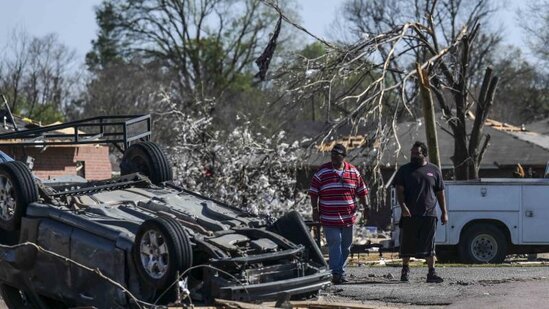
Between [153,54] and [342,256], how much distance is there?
42003mm

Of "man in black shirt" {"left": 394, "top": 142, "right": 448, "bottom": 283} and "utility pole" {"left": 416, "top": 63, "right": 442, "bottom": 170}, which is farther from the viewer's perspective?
"utility pole" {"left": 416, "top": 63, "right": 442, "bottom": 170}

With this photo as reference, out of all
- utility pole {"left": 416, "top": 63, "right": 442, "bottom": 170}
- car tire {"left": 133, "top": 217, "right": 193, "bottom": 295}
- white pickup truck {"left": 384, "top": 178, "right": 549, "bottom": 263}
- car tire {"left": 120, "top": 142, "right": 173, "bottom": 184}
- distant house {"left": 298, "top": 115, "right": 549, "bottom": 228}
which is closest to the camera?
car tire {"left": 133, "top": 217, "right": 193, "bottom": 295}

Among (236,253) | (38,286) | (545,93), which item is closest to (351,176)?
(236,253)

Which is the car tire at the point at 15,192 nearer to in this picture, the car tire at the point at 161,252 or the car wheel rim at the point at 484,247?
the car tire at the point at 161,252

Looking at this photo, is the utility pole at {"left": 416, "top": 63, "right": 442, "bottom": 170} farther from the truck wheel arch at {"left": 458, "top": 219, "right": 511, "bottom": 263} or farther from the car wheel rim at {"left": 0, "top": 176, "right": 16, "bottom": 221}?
the car wheel rim at {"left": 0, "top": 176, "right": 16, "bottom": 221}

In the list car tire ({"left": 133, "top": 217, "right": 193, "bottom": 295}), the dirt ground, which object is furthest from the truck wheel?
car tire ({"left": 133, "top": 217, "right": 193, "bottom": 295})

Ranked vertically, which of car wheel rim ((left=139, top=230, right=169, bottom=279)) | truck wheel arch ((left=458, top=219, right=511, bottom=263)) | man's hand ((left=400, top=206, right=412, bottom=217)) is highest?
man's hand ((left=400, top=206, right=412, bottom=217))

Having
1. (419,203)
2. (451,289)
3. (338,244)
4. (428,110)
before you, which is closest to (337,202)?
(338,244)

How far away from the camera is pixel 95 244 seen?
953 centimetres

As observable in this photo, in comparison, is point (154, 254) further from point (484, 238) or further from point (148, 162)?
point (484, 238)

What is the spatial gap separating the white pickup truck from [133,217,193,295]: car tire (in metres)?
8.48

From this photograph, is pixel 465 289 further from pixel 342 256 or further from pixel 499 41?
pixel 499 41

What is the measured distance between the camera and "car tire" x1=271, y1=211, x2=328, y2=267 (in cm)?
1009

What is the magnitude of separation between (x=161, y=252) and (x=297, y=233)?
65.2 inches
